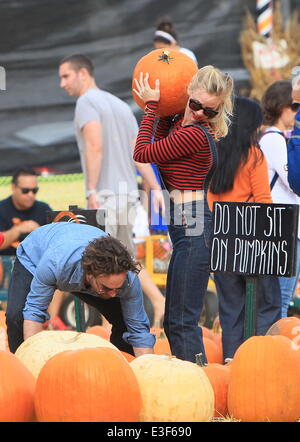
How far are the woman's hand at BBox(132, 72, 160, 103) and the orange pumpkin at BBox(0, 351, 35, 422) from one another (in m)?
Answer: 1.53

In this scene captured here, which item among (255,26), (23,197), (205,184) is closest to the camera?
(205,184)

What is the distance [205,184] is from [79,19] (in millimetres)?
5648

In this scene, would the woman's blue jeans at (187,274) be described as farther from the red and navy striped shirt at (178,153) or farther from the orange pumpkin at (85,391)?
the orange pumpkin at (85,391)

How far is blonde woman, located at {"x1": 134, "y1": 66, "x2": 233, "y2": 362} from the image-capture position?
467cm

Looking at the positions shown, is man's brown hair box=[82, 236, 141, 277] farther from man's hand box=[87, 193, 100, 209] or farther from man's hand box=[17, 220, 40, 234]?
man's hand box=[17, 220, 40, 234]

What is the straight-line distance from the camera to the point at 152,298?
708 centimetres

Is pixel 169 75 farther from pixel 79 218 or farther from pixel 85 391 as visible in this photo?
pixel 85 391

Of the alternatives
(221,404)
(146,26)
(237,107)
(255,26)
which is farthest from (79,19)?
(221,404)

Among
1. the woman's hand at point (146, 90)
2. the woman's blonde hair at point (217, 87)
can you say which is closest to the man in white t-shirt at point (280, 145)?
the woman's blonde hair at point (217, 87)

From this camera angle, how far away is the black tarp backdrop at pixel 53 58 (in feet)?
31.4

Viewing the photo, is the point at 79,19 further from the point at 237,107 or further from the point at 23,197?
the point at 237,107

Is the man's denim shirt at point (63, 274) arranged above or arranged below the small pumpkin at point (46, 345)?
above

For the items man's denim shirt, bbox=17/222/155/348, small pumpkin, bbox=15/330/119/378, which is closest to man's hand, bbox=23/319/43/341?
man's denim shirt, bbox=17/222/155/348

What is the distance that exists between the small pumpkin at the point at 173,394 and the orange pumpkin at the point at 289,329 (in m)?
1.05
